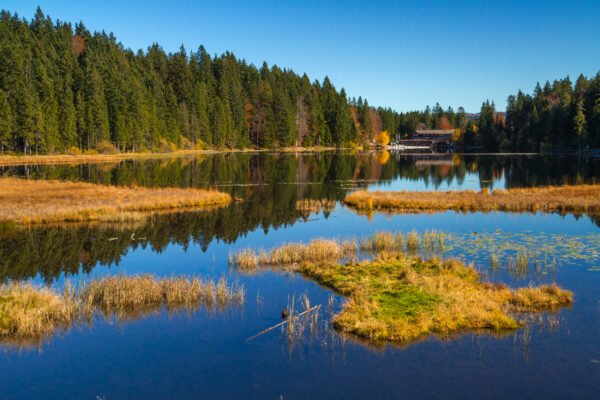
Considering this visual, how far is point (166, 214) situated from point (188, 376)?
957 inches

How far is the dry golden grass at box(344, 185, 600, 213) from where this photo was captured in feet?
117

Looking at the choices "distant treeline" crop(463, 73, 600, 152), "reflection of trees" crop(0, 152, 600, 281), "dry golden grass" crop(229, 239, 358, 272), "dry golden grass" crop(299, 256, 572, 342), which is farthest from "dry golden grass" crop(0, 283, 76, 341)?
"distant treeline" crop(463, 73, 600, 152)

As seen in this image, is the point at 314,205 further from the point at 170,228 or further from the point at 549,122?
the point at 549,122

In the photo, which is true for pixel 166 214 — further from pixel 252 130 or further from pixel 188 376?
pixel 252 130

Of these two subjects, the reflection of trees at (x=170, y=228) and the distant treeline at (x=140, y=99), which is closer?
the reflection of trees at (x=170, y=228)

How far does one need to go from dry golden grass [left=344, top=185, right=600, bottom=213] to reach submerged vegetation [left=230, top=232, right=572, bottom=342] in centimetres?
1496

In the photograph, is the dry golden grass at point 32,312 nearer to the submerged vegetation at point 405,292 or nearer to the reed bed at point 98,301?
the reed bed at point 98,301

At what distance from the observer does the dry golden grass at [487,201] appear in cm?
3562

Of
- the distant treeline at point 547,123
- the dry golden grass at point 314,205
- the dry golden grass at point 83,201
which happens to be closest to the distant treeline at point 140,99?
the dry golden grass at point 83,201

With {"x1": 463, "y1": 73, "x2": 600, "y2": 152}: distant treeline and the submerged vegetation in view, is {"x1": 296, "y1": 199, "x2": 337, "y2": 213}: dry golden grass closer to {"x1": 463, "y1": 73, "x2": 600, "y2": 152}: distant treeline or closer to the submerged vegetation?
the submerged vegetation

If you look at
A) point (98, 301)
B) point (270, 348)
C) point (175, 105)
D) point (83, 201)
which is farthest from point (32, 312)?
point (175, 105)

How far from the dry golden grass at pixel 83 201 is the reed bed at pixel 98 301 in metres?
15.3

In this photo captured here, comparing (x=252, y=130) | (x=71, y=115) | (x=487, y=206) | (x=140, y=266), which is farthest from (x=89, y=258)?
(x=252, y=130)

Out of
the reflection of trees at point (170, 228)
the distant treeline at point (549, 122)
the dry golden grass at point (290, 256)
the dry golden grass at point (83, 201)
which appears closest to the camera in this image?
the dry golden grass at point (290, 256)
